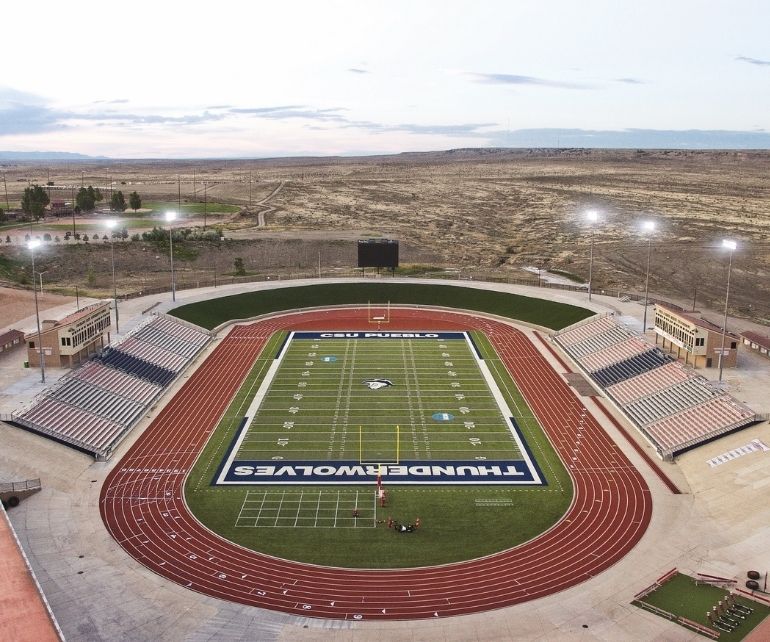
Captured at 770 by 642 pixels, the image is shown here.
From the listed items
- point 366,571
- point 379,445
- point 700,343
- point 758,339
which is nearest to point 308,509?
point 366,571

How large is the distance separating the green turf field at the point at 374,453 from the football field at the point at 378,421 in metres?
0.13

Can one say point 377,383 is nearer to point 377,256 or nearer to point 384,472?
point 384,472

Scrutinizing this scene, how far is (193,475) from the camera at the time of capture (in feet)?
118

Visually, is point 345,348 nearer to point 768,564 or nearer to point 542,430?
point 542,430

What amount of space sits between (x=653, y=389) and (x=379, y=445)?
18130 millimetres

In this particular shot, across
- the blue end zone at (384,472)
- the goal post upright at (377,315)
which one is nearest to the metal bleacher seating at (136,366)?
the blue end zone at (384,472)

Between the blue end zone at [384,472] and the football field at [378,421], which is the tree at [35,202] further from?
the blue end zone at [384,472]

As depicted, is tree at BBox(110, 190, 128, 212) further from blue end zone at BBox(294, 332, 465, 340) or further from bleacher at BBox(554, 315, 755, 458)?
bleacher at BBox(554, 315, 755, 458)

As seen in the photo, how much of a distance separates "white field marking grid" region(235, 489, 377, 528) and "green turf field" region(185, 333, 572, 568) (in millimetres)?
50

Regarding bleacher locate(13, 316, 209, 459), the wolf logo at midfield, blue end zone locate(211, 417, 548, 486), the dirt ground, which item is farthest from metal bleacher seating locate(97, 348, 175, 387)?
the dirt ground

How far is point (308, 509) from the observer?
3266cm

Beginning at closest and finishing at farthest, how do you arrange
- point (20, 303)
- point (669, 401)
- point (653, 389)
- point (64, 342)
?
point (669, 401) < point (653, 389) < point (64, 342) < point (20, 303)

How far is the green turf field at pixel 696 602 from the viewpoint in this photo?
24062mm

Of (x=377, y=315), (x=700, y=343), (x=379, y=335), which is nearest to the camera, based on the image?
(x=700, y=343)
